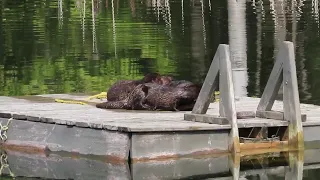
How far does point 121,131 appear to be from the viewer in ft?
41.4

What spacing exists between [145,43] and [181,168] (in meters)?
17.0

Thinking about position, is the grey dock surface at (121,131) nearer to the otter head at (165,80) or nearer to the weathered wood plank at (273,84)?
the weathered wood plank at (273,84)

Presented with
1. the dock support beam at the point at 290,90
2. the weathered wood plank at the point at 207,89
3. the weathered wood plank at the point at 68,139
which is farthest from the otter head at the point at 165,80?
→ the weathered wood plank at the point at 68,139

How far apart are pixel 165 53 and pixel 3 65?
148 inches

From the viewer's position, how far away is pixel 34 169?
13.1 meters

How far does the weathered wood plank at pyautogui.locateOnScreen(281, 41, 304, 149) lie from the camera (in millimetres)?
13258

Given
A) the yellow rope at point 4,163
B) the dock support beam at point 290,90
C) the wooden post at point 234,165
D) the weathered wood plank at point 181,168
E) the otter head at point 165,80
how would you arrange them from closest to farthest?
1. the weathered wood plank at point 181,168
2. the wooden post at point 234,165
3. the yellow rope at point 4,163
4. the dock support beam at point 290,90
5. the otter head at point 165,80

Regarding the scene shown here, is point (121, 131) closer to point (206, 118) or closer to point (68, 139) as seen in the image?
point (68, 139)

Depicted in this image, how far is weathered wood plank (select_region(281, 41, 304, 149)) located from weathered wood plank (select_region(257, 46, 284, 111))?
79 millimetres

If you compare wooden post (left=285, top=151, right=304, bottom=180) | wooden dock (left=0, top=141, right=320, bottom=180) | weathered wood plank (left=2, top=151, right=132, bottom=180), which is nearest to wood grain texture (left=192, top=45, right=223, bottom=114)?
wooden dock (left=0, top=141, right=320, bottom=180)

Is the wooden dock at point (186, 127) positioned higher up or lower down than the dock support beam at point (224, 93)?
lower down

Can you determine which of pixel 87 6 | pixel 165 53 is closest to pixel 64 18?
pixel 87 6

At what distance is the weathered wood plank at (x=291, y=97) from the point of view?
13.3m

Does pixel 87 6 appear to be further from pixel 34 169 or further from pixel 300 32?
pixel 34 169
